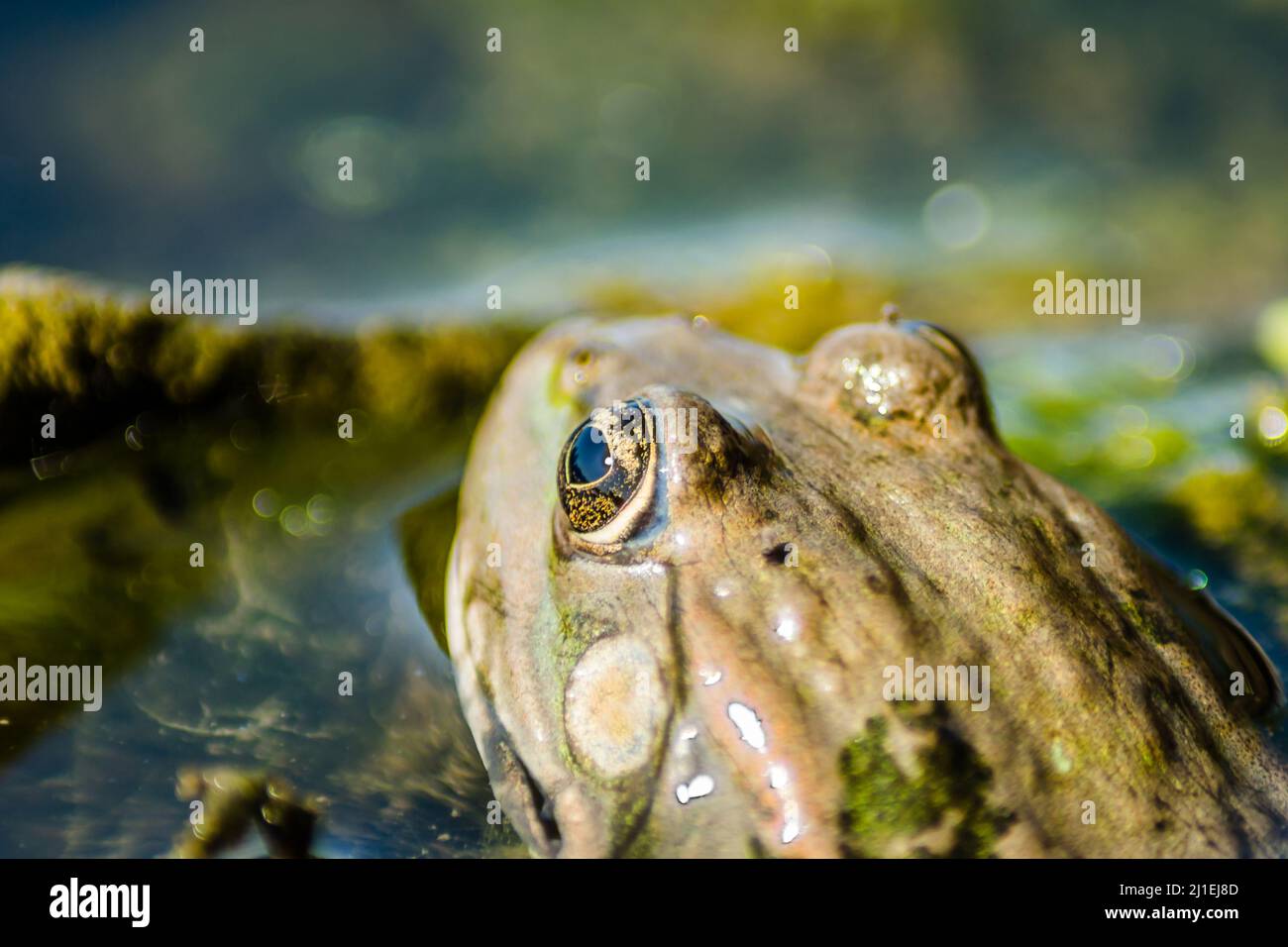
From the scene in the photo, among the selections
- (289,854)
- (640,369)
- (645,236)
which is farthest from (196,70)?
(289,854)

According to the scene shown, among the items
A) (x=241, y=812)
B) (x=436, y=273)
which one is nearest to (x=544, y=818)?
(x=241, y=812)

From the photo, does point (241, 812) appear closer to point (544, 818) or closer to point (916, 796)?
point (544, 818)

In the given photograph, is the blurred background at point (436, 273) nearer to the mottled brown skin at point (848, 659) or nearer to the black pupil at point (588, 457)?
the mottled brown skin at point (848, 659)

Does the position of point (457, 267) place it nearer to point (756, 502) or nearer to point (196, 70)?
point (196, 70)

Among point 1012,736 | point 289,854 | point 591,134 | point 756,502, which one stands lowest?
point 289,854

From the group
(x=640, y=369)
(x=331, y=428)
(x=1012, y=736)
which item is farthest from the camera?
(x=331, y=428)

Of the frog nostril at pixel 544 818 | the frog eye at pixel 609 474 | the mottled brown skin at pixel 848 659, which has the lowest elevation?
the frog nostril at pixel 544 818

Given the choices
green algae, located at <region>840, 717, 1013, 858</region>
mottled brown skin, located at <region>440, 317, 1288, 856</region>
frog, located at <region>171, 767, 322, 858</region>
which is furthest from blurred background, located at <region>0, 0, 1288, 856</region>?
green algae, located at <region>840, 717, 1013, 858</region>

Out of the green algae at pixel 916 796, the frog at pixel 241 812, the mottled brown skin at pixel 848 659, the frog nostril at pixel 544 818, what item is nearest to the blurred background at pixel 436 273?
the frog at pixel 241 812
